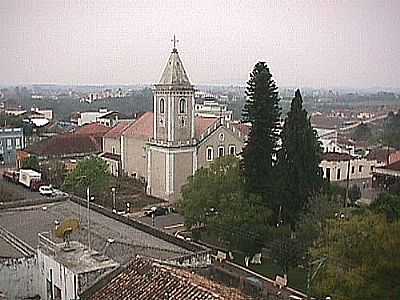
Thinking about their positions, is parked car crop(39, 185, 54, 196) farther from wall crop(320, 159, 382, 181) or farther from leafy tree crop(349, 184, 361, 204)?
wall crop(320, 159, 382, 181)

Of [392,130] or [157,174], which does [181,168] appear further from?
[392,130]

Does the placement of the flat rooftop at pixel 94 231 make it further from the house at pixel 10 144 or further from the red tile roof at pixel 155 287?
the house at pixel 10 144

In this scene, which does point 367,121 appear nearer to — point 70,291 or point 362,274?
point 362,274

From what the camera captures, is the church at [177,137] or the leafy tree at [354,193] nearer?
the leafy tree at [354,193]

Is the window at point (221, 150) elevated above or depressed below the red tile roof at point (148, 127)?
below

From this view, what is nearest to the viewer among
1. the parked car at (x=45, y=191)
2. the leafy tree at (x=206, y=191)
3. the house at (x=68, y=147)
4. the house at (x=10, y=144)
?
the leafy tree at (x=206, y=191)

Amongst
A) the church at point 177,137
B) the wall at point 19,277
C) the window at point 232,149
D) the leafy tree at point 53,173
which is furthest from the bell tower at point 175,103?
the wall at point 19,277
